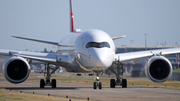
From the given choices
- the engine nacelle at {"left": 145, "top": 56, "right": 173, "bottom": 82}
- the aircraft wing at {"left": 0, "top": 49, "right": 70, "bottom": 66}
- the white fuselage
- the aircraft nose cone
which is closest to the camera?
the aircraft nose cone

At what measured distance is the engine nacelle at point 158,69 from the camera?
2481 centimetres

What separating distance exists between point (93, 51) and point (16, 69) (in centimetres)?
564

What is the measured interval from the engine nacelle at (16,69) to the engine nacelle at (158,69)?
832 centimetres

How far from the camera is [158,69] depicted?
25391 mm

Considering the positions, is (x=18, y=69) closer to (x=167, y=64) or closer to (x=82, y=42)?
(x=82, y=42)

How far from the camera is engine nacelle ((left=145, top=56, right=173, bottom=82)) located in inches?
977

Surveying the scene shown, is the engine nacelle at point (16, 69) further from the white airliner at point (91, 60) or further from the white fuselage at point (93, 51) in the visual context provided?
the white fuselage at point (93, 51)

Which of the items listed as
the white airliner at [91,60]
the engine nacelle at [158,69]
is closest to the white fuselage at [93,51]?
the white airliner at [91,60]

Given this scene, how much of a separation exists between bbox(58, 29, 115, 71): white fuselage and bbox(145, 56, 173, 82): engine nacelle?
2.70m

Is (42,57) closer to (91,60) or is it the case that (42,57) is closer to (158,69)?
(91,60)

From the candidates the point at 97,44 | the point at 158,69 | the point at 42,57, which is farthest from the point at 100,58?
the point at 42,57

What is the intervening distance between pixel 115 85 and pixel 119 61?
2447 mm

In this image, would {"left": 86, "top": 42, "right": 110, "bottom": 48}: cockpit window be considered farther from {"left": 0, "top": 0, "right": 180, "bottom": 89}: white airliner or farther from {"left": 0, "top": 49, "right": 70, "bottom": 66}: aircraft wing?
{"left": 0, "top": 49, "right": 70, "bottom": 66}: aircraft wing

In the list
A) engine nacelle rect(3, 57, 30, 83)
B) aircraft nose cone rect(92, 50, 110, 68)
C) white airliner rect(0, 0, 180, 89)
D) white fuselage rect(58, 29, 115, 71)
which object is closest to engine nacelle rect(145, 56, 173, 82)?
white airliner rect(0, 0, 180, 89)
